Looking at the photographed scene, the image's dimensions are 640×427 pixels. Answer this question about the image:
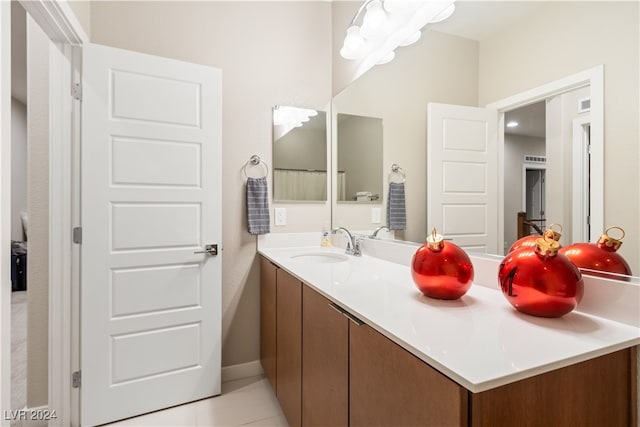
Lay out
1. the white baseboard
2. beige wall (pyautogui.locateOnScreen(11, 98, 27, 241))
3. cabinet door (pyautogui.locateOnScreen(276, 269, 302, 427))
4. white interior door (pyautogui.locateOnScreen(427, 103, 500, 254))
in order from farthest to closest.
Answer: beige wall (pyautogui.locateOnScreen(11, 98, 27, 241))
the white baseboard
cabinet door (pyautogui.locateOnScreen(276, 269, 302, 427))
white interior door (pyautogui.locateOnScreen(427, 103, 500, 254))

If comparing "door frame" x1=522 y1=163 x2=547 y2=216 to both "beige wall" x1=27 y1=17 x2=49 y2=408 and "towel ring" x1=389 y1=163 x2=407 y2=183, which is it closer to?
"towel ring" x1=389 y1=163 x2=407 y2=183

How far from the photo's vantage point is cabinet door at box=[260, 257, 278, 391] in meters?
1.75

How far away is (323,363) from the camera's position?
1.09 metres

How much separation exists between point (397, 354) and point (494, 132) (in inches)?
34.5

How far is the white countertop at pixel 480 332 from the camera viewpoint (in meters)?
0.55

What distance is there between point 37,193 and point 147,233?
0.57 m

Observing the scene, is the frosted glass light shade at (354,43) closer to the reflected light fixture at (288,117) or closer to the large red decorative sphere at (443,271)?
the reflected light fixture at (288,117)

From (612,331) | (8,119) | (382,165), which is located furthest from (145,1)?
(612,331)

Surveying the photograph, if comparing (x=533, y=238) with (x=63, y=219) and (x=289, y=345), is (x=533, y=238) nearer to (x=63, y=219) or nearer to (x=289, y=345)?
(x=289, y=345)

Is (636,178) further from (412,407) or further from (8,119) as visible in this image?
(8,119)

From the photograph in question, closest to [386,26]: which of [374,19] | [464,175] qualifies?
[374,19]

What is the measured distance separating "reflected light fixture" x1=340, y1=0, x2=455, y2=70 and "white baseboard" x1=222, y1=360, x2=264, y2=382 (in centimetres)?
216

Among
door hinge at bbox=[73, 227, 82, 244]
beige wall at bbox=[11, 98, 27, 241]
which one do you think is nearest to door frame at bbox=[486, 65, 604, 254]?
door hinge at bbox=[73, 227, 82, 244]

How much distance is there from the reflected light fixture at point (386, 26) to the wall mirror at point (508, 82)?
0.05 meters
